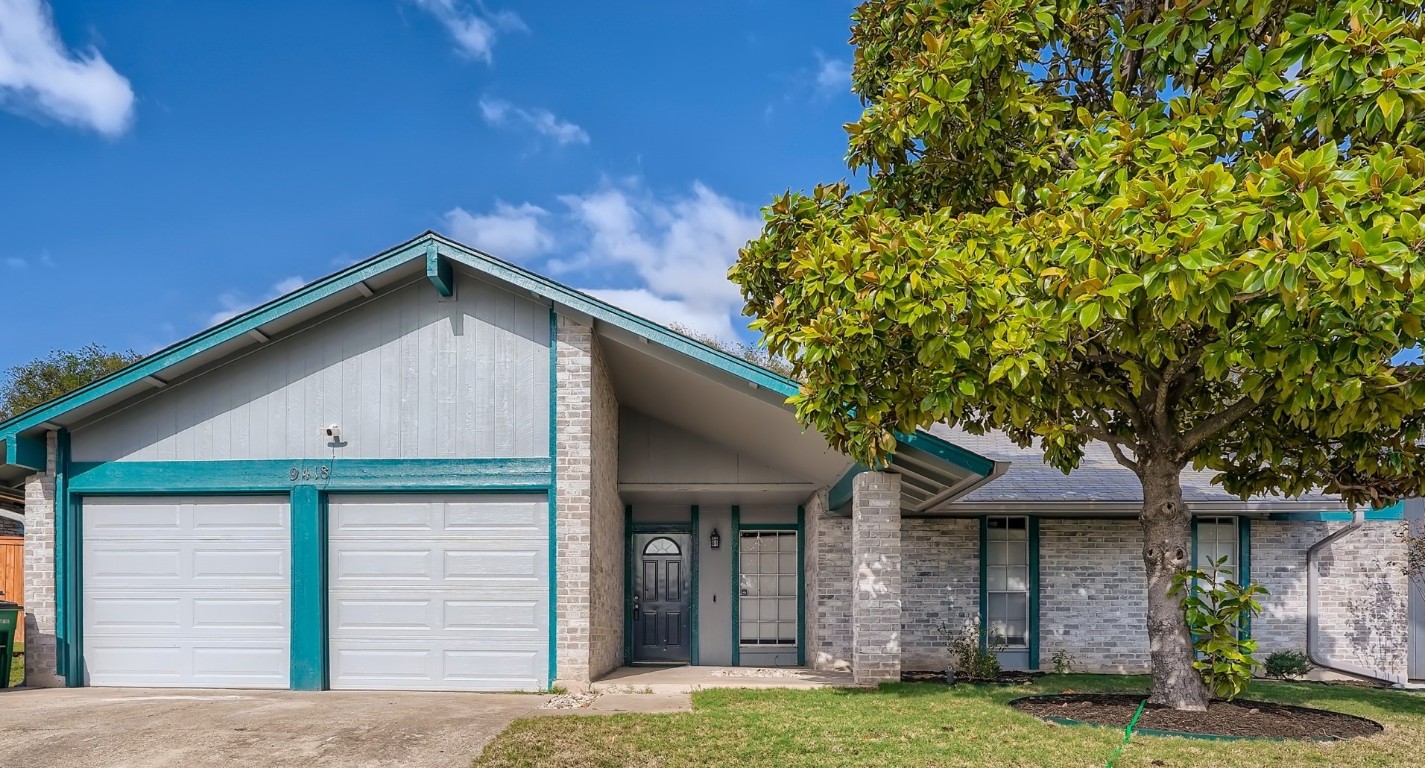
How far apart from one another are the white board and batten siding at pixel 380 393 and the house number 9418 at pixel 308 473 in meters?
0.15

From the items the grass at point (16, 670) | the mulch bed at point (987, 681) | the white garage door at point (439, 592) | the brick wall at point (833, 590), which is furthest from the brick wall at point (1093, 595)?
the grass at point (16, 670)

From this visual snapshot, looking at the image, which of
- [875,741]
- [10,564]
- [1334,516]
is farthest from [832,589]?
[10,564]

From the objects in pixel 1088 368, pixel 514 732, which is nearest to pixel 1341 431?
pixel 1088 368

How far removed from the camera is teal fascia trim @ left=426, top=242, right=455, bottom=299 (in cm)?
1012

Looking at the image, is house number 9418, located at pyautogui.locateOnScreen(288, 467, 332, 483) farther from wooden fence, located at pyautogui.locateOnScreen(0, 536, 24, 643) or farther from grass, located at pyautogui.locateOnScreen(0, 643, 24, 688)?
wooden fence, located at pyautogui.locateOnScreen(0, 536, 24, 643)

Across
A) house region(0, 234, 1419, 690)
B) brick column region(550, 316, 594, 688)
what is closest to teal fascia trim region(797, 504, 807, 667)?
house region(0, 234, 1419, 690)

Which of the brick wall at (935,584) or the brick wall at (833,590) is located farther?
the brick wall at (935,584)

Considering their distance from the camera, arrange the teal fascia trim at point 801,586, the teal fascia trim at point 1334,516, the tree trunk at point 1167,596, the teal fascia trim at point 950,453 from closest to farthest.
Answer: the tree trunk at point 1167,596 → the teal fascia trim at point 950,453 → the teal fascia trim at point 1334,516 → the teal fascia trim at point 801,586

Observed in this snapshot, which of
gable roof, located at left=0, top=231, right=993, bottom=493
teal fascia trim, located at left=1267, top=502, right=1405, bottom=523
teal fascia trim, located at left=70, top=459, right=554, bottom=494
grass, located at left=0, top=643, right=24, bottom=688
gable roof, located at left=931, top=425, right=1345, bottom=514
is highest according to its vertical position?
gable roof, located at left=0, top=231, right=993, bottom=493

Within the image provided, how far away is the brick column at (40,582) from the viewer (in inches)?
416

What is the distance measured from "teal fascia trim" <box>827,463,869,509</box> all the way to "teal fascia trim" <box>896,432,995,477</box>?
27.0 inches

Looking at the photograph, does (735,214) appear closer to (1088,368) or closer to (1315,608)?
(1315,608)

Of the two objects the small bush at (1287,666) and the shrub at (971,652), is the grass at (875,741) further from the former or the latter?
the small bush at (1287,666)

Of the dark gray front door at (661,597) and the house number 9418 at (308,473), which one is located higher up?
the house number 9418 at (308,473)
